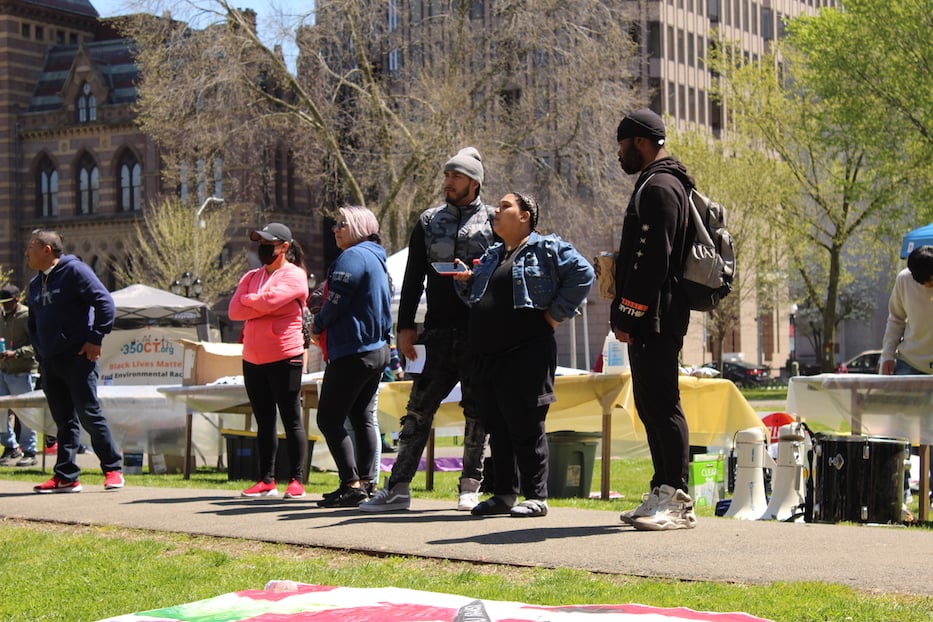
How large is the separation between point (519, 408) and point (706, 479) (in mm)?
3526

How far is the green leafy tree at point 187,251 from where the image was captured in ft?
220

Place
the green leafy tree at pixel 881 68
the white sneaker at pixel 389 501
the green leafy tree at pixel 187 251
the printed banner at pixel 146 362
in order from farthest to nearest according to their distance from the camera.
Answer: the green leafy tree at pixel 187 251, the green leafy tree at pixel 881 68, the printed banner at pixel 146 362, the white sneaker at pixel 389 501

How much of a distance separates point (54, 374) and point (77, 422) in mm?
450

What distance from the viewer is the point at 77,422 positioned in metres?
10.9

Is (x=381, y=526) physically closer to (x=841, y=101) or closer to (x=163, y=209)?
(x=841, y=101)

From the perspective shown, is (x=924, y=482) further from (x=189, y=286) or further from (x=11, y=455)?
(x=189, y=286)

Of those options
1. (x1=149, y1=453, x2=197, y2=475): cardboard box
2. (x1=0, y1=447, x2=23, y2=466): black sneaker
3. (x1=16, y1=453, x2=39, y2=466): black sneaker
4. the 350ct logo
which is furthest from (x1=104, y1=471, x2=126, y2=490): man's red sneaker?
the 350ct logo

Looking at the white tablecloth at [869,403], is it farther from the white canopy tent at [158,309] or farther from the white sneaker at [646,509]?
the white canopy tent at [158,309]

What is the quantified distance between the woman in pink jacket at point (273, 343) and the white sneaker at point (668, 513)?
124 inches

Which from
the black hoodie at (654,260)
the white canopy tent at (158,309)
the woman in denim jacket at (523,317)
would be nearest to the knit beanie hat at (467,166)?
the woman in denim jacket at (523,317)

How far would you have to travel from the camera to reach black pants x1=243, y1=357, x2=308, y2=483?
966cm

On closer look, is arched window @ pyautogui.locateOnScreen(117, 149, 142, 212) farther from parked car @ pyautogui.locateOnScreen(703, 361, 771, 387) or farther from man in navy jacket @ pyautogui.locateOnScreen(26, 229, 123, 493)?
man in navy jacket @ pyautogui.locateOnScreen(26, 229, 123, 493)

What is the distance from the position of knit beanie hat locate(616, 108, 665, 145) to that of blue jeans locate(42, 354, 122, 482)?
487 cm

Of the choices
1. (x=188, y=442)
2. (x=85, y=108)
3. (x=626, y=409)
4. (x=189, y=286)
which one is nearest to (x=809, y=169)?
(x=189, y=286)
